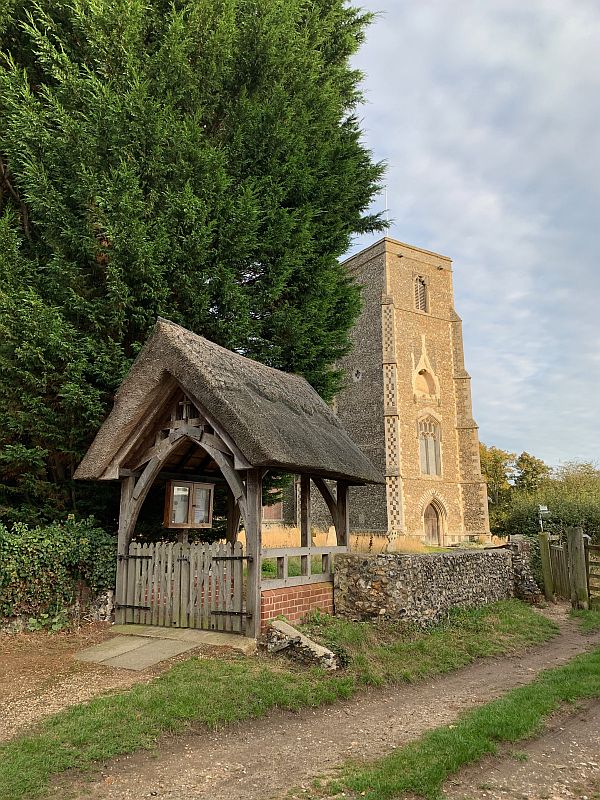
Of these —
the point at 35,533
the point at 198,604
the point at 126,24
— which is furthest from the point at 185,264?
the point at 198,604

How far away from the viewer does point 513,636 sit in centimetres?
993

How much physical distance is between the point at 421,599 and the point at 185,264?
23.4 feet

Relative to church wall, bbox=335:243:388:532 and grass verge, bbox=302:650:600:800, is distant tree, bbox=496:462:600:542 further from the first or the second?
church wall, bbox=335:243:388:532

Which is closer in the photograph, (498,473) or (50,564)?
(50,564)

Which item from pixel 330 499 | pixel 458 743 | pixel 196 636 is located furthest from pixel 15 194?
pixel 458 743

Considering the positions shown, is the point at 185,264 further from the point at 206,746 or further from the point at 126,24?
the point at 206,746

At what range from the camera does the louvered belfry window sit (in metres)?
35.8

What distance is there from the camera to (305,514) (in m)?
9.45

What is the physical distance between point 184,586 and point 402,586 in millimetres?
3450

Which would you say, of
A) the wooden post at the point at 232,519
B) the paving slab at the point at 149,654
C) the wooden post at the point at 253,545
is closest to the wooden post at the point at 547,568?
the wooden post at the point at 232,519

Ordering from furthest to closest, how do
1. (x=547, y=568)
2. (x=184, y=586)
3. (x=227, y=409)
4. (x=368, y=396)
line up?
1. (x=368, y=396)
2. (x=547, y=568)
3. (x=184, y=586)
4. (x=227, y=409)

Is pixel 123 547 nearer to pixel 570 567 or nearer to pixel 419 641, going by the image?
pixel 419 641

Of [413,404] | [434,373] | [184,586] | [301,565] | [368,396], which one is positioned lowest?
[184,586]

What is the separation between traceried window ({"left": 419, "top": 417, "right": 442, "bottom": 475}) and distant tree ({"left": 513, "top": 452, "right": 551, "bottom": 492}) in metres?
8.86
